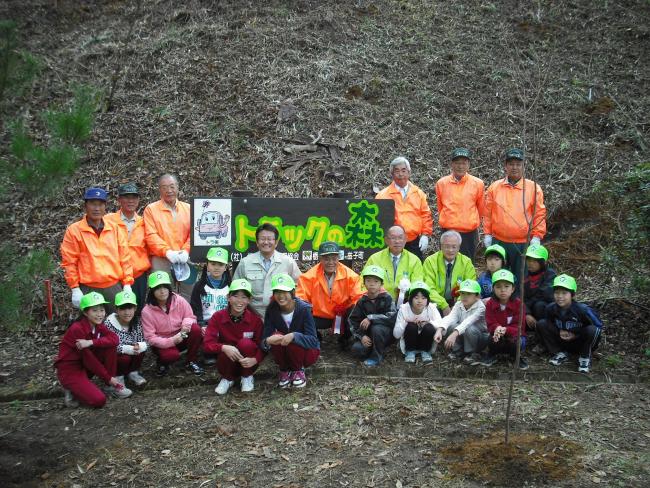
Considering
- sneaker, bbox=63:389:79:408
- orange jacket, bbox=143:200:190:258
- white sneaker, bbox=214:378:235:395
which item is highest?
orange jacket, bbox=143:200:190:258

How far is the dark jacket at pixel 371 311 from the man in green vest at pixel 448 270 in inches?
22.9

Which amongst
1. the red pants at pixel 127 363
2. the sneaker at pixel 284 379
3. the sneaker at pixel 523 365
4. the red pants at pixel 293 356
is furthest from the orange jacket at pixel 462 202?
the red pants at pixel 127 363

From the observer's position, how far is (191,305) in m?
6.03

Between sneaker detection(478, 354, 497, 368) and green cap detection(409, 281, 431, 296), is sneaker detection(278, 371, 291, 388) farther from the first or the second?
sneaker detection(478, 354, 497, 368)

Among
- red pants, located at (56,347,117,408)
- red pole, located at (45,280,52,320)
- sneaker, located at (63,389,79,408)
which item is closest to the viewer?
red pants, located at (56,347,117,408)

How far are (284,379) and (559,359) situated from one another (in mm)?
2636

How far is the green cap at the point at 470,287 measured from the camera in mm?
5746

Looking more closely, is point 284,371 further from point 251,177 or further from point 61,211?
point 61,211

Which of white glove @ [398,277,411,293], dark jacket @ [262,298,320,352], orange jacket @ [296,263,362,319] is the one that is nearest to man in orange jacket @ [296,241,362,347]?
orange jacket @ [296,263,362,319]

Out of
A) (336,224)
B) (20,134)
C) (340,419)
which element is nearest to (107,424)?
(340,419)

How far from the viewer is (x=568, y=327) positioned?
558cm

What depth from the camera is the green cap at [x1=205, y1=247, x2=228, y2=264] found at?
5906 millimetres

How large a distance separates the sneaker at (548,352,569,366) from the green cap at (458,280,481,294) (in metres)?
0.94

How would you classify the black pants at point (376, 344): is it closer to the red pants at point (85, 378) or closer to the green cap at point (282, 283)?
the green cap at point (282, 283)
